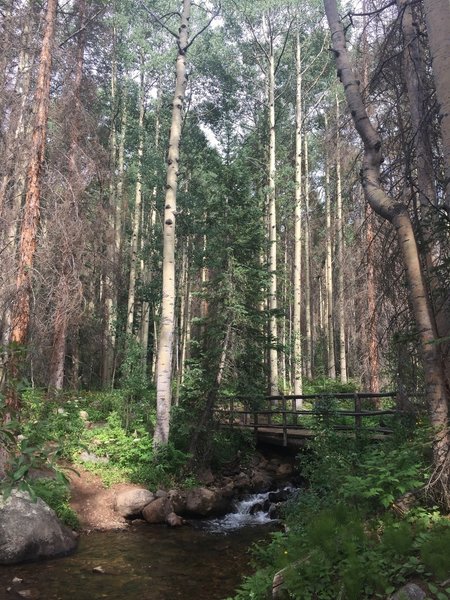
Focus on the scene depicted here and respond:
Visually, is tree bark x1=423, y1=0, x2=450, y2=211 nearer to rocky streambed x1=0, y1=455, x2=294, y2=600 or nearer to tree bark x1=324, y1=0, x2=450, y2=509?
tree bark x1=324, y1=0, x2=450, y2=509

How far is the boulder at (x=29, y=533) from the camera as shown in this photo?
21.0ft

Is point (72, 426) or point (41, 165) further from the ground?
point (41, 165)

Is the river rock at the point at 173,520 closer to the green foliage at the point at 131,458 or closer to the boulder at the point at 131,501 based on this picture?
the boulder at the point at 131,501

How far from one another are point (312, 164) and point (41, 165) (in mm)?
20559

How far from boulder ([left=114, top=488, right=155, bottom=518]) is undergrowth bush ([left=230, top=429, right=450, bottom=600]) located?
12.2 ft

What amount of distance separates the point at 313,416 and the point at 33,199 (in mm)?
7693

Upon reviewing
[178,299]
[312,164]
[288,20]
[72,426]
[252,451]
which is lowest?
[252,451]

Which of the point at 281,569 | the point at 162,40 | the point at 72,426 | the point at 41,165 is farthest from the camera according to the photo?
the point at 162,40

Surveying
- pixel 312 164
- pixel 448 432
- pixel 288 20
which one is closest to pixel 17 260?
pixel 448 432

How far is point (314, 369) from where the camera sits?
28969mm

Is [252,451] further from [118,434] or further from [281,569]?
[281,569]

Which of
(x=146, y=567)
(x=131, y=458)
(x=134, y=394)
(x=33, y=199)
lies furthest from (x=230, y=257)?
(x=146, y=567)

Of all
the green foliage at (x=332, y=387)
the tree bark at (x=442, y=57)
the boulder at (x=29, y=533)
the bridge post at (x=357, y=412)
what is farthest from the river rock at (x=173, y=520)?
the green foliage at (x=332, y=387)

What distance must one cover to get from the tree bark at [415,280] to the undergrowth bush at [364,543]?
0.71ft
